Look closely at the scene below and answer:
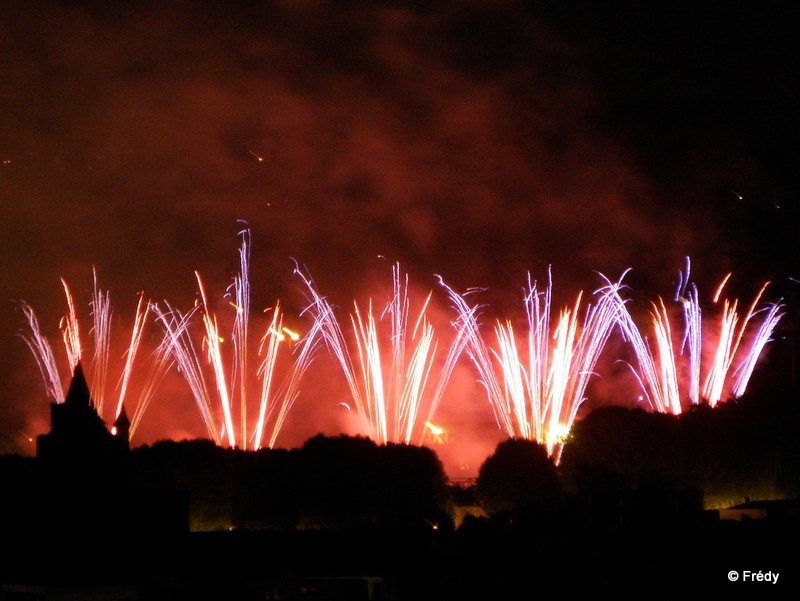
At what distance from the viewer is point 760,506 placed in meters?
35.7

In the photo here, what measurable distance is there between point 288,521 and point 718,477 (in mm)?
17485

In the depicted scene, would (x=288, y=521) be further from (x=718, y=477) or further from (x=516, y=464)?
(x=718, y=477)

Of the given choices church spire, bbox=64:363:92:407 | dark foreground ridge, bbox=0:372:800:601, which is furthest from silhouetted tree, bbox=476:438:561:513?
church spire, bbox=64:363:92:407

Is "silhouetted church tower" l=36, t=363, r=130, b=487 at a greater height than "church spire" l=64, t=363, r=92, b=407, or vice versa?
"church spire" l=64, t=363, r=92, b=407

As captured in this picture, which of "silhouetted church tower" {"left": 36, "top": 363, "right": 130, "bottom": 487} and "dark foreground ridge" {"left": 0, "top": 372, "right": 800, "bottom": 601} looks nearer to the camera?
"dark foreground ridge" {"left": 0, "top": 372, "right": 800, "bottom": 601}

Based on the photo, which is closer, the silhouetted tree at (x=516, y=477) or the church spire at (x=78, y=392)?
the church spire at (x=78, y=392)

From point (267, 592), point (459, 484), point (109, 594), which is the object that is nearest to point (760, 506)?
point (459, 484)

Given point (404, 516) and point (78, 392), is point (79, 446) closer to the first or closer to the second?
point (78, 392)

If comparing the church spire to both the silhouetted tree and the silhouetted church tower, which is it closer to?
the silhouetted church tower

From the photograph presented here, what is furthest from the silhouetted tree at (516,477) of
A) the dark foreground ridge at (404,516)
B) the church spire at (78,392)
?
the church spire at (78,392)

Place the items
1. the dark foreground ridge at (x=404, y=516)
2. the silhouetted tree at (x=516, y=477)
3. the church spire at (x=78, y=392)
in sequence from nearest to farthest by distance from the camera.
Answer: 1. the dark foreground ridge at (x=404, y=516)
2. the church spire at (x=78, y=392)
3. the silhouetted tree at (x=516, y=477)

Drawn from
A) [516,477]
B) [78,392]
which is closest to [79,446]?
[78,392]

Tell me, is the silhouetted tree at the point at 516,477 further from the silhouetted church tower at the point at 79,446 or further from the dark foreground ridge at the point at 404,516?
the silhouetted church tower at the point at 79,446

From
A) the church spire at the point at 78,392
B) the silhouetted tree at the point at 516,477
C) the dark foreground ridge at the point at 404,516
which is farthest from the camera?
the silhouetted tree at the point at 516,477
